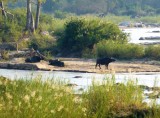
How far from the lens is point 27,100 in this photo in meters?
11.9

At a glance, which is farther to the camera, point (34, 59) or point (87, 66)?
point (34, 59)

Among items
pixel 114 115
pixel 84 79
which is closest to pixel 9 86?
pixel 114 115

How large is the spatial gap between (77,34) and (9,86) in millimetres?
27452

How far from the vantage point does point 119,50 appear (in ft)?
131

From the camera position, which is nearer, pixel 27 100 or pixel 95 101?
pixel 27 100

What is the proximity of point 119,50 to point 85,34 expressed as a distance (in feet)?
11.9

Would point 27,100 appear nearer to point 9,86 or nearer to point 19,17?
point 9,86

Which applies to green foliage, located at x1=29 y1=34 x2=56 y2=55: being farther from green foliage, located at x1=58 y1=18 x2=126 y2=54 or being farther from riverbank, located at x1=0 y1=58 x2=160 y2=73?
riverbank, located at x1=0 y1=58 x2=160 y2=73

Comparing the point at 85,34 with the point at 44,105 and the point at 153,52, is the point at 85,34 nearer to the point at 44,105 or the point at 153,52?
the point at 153,52

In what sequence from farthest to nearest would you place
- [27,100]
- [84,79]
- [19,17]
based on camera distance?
1. [19,17]
2. [84,79]
3. [27,100]

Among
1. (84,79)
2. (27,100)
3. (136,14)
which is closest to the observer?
(27,100)

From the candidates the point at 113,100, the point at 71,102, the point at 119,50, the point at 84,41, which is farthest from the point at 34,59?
the point at 71,102

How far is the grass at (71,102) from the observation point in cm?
1215

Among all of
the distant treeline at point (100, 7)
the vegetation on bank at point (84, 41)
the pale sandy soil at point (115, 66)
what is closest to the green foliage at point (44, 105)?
the pale sandy soil at point (115, 66)
